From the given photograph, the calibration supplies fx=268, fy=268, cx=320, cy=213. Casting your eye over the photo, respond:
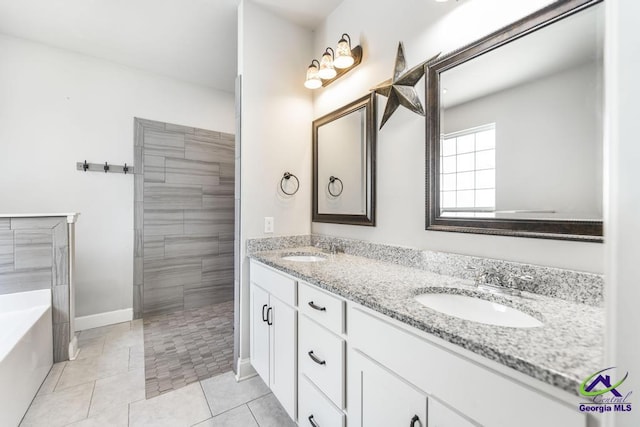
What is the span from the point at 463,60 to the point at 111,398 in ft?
9.10

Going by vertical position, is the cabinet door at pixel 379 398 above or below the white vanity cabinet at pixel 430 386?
below

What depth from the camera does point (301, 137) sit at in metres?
2.24

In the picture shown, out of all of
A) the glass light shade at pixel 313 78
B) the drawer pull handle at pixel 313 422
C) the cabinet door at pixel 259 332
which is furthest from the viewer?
the glass light shade at pixel 313 78

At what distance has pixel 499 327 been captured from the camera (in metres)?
0.71

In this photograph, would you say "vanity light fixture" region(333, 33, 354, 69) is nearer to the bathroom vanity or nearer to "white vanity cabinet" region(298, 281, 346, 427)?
the bathroom vanity

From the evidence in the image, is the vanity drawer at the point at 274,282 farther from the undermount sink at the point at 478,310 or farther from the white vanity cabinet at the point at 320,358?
the undermount sink at the point at 478,310

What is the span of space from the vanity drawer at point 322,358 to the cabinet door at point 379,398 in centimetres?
6

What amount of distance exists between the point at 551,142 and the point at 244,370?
7.20ft

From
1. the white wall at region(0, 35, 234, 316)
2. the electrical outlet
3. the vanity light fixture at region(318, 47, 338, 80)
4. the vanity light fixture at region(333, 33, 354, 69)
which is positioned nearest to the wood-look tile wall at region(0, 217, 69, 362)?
the white wall at region(0, 35, 234, 316)

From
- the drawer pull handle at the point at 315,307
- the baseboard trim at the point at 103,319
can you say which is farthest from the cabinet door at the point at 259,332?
the baseboard trim at the point at 103,319

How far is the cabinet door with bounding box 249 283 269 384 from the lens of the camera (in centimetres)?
169

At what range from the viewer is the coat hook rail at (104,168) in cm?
261

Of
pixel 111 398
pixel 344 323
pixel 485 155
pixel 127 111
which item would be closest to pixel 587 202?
pixel 485 155

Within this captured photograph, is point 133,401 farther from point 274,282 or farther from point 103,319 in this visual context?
point 103,319
